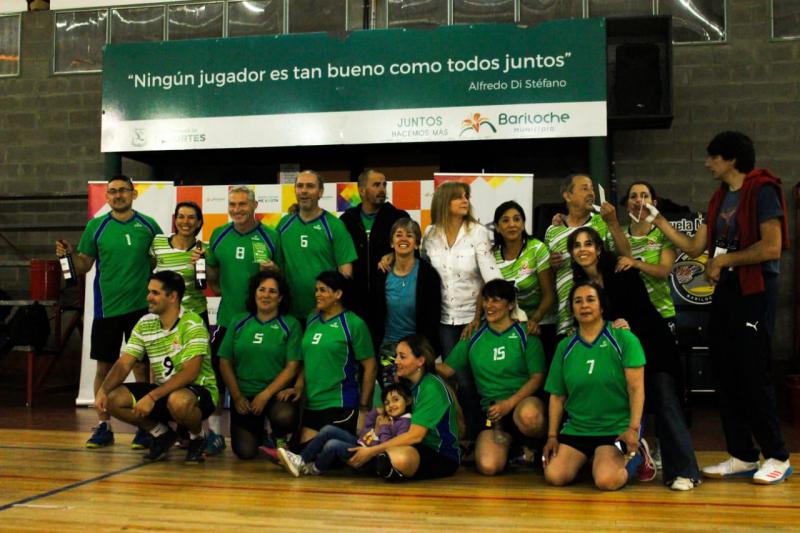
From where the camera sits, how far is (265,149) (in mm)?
7672

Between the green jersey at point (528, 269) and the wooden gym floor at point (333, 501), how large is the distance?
2.80 feet

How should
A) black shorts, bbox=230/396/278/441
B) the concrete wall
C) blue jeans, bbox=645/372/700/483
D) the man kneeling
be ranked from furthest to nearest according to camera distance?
the concrete wall, black shorts, bbox=230/396/278/441, the man kneeling, blue jeans, bbox=645/372/700/483

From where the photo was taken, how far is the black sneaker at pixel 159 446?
4332 millimetres

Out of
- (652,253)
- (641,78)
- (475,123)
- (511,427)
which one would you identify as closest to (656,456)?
(511,427)

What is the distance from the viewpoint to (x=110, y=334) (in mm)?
4812

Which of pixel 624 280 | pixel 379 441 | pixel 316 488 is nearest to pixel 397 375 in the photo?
pixel 379 441

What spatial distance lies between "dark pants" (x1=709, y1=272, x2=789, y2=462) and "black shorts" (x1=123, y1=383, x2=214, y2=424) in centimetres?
242

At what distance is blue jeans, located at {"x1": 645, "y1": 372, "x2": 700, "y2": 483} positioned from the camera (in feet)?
12.2

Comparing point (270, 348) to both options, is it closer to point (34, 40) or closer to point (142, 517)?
point (142, 517)

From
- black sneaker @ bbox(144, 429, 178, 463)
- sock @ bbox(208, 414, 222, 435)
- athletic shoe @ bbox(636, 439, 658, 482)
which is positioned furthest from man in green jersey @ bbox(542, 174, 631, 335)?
sock @ bbox(208, 414, 222, 435)

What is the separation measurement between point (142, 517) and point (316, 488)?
2.63 feet

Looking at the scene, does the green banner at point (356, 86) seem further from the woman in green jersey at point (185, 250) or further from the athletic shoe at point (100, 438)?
the athletic shoe at point (100, 438)

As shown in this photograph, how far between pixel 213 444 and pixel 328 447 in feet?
3.59

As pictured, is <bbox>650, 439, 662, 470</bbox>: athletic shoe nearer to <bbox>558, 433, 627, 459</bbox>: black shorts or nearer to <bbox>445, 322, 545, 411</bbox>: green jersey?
<bbox>558, 433, 627, 459</bbox>: black shorts
